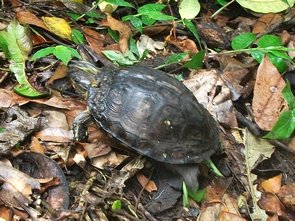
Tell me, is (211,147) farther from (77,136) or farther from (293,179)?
(77,136)

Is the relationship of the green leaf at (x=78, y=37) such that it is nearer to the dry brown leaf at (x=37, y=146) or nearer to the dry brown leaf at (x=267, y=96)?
the dry brown leaf at (x=37, y=146)

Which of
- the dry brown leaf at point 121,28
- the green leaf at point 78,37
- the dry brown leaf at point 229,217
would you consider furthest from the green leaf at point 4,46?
the dry brown leaf at point 229,217

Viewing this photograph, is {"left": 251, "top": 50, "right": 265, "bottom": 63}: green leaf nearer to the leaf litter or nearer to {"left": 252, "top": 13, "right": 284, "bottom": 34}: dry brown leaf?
the leaf litter

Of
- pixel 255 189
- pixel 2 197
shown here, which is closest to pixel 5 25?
pixel 2 197

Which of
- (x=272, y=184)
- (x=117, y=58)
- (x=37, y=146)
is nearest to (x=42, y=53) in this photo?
(x=117, y=58)

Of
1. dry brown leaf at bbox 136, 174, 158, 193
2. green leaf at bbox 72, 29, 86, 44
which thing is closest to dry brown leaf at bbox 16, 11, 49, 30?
green leaf at bbox 72, 29, 86, 44

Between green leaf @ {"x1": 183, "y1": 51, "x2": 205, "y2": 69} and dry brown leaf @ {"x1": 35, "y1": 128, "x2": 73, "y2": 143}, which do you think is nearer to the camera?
dry brown leaf @ {"x1": 35, "y1": 128, "x2": 73, "y2": 143}

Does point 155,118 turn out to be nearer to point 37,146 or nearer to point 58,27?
point 37,146
